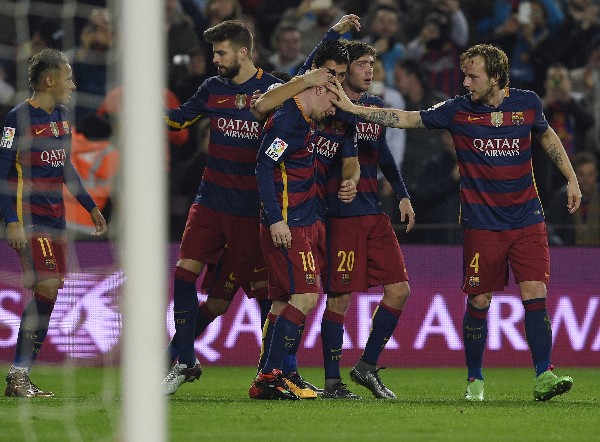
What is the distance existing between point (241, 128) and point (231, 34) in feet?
1.91

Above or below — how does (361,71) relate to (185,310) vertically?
above

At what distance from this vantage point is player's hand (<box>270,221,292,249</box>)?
730cm

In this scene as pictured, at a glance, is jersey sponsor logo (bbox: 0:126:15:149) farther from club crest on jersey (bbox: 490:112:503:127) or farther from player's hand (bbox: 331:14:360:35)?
club crest on jersey (bbox: 490:112:503:127)

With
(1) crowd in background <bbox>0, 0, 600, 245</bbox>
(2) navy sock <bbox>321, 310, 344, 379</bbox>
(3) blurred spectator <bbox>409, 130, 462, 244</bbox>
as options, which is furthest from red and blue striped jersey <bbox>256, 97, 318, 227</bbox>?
(3) blurred spectator <bbox>409, 130, 462, 244</bbox>

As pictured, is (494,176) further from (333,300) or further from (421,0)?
(421,0)

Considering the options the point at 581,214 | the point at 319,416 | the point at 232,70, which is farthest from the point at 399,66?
the point at 319,416

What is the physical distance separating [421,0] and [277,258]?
648 centimetres

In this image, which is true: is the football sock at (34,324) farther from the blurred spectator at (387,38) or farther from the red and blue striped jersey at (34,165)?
the blurred spectator at (387,38)

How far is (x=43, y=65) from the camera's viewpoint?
7.95 m

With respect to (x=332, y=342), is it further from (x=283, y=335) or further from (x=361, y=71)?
(x=361, y=71)

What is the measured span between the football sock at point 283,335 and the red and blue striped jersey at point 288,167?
520 mm

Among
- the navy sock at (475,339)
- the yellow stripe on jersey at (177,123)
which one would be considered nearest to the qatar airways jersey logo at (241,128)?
the yellow stripe on jersey at (177,123)

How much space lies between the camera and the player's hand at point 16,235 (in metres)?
Result: 7.86

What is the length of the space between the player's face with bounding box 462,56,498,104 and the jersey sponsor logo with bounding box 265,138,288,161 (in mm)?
1213
